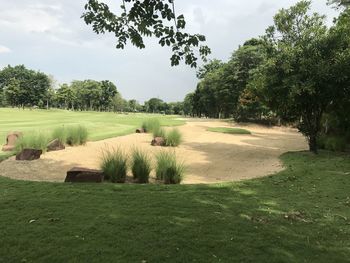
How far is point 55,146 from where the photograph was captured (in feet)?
44.2

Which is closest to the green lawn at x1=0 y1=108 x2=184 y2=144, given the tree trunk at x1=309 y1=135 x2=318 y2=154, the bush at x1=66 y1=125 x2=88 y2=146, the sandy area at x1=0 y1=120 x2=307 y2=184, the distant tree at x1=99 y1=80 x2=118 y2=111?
the bush at x1=66 y1=125 x2=88 y2=146

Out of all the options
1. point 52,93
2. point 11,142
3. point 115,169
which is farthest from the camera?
point 52,93

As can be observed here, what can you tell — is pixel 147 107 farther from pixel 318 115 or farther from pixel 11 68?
pixel 318 115

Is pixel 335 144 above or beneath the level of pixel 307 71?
beneath

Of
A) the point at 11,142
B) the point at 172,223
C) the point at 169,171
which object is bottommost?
the point at 11,142

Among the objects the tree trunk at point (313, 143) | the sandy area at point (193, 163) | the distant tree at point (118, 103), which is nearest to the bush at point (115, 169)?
the sandy area at point (193, 163)

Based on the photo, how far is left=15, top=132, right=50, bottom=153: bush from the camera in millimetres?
12625

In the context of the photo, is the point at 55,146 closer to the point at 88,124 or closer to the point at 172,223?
the point at 172,223

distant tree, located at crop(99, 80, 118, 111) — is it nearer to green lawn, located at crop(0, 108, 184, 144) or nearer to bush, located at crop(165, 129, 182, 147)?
green lawn, located at crop(0, 108, 184, 144)

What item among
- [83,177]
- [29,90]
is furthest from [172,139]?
[29,90]

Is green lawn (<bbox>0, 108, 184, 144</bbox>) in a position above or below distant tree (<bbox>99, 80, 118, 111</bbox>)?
below

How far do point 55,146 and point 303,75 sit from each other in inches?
352

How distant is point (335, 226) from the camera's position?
5004 mm

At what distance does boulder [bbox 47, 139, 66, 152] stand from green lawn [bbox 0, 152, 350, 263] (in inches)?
232
